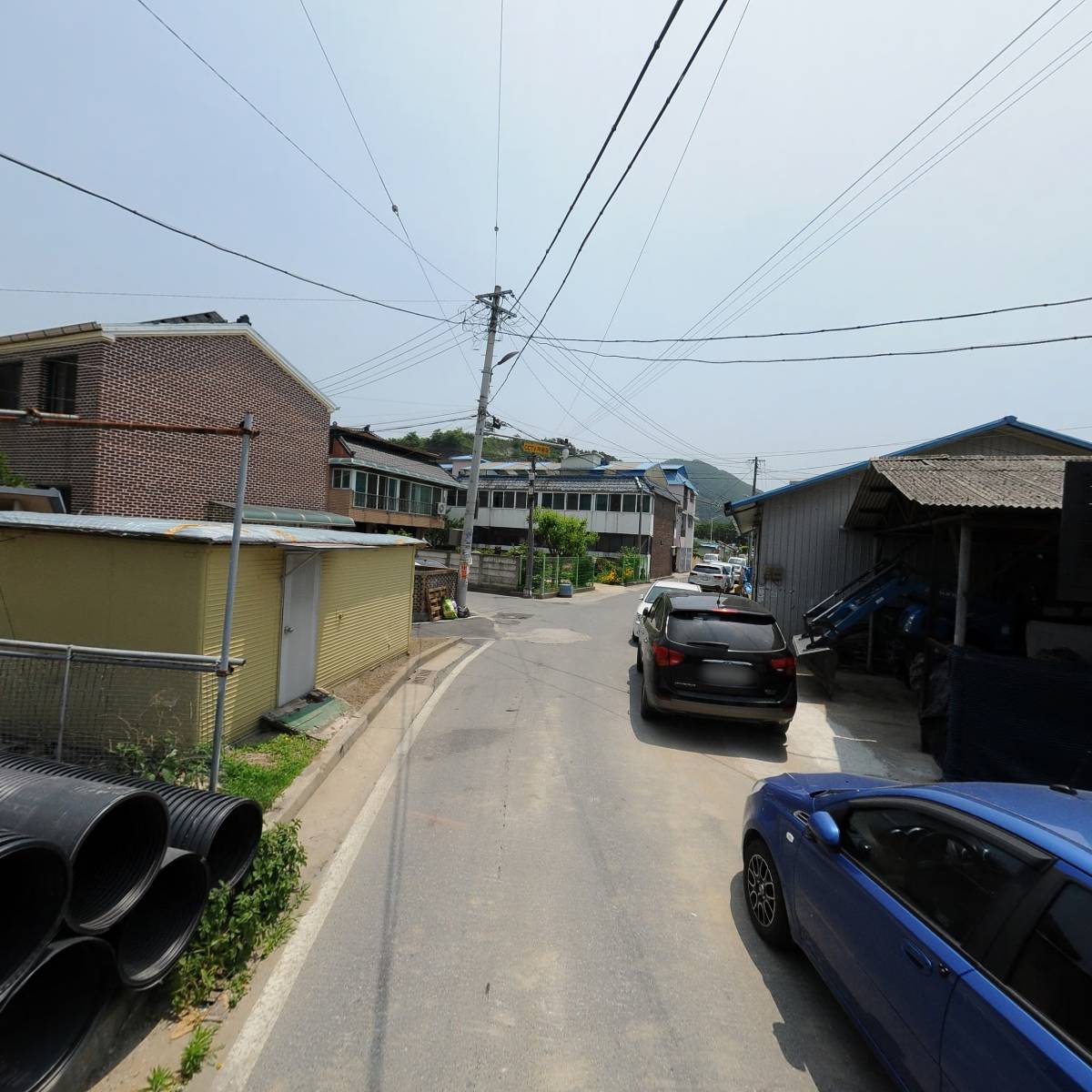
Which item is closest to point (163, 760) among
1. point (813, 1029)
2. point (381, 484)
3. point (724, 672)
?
point (813, 1029)

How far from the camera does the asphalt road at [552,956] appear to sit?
8.68 ft

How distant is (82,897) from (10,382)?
17.3 metres

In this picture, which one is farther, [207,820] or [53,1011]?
[207,820]

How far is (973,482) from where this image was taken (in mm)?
7633

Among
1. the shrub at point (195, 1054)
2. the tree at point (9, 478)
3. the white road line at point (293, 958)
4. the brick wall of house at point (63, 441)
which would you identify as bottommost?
the white road line at point (293, 958)

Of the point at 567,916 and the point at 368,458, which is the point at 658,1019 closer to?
the point at 567,916

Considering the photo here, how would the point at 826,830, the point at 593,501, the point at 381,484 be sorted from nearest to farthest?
the point at 826,830
the point at 381,484
the point at 593,501

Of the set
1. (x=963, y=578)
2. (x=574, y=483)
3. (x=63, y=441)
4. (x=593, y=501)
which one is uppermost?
(x=574, y=483)

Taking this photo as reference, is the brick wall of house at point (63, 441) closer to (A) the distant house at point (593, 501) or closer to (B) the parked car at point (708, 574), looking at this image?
(B) the parked car at point (708, 574)

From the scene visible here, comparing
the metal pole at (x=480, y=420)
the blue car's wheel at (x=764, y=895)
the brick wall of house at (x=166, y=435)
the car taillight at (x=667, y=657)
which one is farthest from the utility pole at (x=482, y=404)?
the blue car's wheel at (x=764, y=895)

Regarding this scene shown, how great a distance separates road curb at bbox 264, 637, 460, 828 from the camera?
4.84 m

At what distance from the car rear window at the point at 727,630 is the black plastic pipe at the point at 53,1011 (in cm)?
579

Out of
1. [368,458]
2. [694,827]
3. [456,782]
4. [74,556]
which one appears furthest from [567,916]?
[368,458]

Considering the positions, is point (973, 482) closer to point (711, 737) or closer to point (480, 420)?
point (711, 737)
